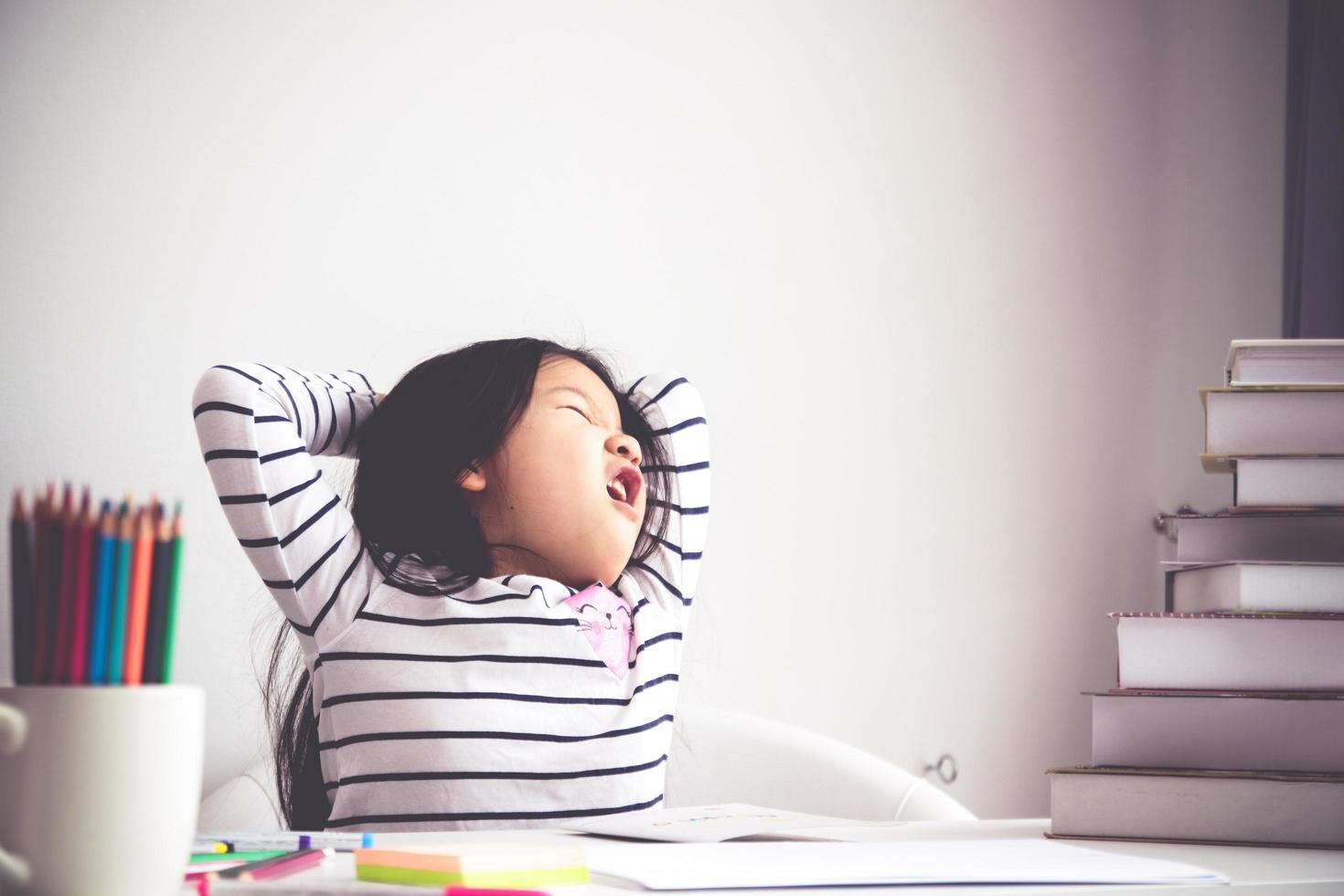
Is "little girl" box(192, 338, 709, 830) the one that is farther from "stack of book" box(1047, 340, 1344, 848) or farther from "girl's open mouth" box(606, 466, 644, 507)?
"stack of book" box(1047, 340, 1344, 848)

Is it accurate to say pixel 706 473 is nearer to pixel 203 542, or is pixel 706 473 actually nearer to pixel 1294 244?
pixel 203 542

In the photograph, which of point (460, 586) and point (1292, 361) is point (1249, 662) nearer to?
point (1292, 361)

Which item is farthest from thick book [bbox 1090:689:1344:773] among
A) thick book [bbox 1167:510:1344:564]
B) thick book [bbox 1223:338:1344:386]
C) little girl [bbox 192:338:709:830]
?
little girl [bbox 192:338:709:830]

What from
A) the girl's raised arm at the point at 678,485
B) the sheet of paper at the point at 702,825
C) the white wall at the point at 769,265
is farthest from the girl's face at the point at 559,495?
the white wall at the point at 769,265

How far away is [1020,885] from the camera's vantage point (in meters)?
0.47

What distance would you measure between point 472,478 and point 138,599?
0.72 metres

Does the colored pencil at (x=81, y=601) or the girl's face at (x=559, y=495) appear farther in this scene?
the girl's face at (x=559, y=495)

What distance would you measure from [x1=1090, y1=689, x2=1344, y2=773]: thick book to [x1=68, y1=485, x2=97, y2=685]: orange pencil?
567 mm

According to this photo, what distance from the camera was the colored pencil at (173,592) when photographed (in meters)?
0.36

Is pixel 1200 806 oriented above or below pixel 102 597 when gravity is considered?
below

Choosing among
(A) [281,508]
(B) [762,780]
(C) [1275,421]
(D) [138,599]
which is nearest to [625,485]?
(A) [281,508]

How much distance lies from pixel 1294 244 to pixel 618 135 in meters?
0.93

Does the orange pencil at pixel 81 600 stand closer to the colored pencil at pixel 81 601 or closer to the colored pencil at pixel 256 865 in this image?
the colored pencil at pixel 81 601

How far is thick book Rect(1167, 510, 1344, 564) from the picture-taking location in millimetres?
767
